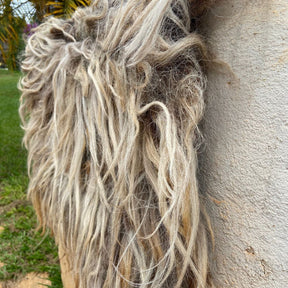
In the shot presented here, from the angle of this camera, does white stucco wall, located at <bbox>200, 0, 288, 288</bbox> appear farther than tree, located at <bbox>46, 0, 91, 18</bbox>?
No

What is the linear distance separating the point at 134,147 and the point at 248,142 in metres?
0.23

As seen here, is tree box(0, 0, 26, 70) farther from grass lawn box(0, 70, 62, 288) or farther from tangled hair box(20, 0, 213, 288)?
tangled hair box(20, 0, 213, 288)

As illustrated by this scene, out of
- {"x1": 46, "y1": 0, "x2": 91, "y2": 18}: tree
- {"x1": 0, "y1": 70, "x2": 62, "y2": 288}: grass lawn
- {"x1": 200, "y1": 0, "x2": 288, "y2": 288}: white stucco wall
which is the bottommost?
{"x1": 0, "y1": 70, "x2": 62, "y2": 288}: grass lawn

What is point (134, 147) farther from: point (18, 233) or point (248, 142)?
point (18, 233)

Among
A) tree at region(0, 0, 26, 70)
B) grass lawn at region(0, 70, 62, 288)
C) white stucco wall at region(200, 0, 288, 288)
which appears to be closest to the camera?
white stucco wall at region(200, 0, 288, 288)

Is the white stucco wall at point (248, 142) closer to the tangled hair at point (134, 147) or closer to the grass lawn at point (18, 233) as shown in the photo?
the tangled hair at point (134, 147)

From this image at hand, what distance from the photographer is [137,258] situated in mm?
656

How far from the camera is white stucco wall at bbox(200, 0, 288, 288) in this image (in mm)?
542

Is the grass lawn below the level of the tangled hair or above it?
below

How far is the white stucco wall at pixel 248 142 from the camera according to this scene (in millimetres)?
542

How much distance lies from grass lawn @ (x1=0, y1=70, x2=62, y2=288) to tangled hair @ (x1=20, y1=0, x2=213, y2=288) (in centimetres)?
52

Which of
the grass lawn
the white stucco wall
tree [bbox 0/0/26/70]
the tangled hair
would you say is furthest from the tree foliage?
the white stucco wall

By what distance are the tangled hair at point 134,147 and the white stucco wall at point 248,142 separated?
47 millimetres

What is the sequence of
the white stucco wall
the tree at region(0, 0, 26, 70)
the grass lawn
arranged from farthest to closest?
1. the tree at region(0, 0, 26, 70)
2. the grass lawn
3. the white stucco wall
